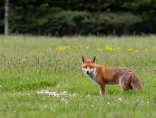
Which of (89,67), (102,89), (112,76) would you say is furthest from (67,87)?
(112,76)

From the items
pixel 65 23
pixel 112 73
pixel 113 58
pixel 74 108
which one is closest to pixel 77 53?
pixel 113 58

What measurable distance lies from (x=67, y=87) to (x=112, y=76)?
53.4 inches

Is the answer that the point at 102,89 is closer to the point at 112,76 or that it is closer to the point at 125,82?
the point at 112,76

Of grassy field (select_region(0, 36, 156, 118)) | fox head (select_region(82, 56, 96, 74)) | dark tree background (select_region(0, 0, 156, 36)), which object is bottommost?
grassy field (select_region(0, 36, 156, 118))

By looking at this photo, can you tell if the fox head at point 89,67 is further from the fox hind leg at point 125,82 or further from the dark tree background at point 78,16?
the dark tree background at point 78,16

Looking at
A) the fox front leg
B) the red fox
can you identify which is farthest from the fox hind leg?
the fox front leg

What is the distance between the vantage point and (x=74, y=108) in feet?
29.6

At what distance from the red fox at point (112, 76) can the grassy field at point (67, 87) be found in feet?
0.64

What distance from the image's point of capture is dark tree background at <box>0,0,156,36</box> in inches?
1645

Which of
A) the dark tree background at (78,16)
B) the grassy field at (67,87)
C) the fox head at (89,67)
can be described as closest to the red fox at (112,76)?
the fox head at (89,67)

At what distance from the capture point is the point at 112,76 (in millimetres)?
10930

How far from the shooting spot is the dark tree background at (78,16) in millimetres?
41781

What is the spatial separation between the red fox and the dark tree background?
98.9 feet

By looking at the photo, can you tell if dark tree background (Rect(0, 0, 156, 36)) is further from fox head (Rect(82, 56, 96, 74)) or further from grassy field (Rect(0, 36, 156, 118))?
fox head (Rect(82, 56, 96, 74))
